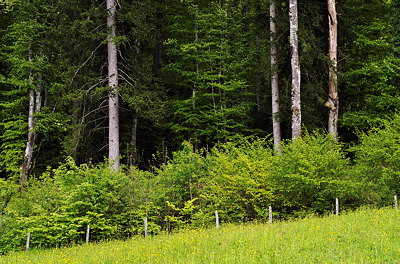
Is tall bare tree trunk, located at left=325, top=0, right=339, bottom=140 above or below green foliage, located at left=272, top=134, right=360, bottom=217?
above

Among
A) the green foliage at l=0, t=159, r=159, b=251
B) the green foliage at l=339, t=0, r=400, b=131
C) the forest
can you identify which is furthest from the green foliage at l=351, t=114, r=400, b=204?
the green foliage at l=0, t=159, r=159, b=251

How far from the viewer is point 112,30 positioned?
19.5m

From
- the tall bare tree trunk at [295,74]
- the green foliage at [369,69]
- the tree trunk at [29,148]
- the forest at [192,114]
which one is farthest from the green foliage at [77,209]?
the green foliage at [369,69]

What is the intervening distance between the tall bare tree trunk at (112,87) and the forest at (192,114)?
7cm

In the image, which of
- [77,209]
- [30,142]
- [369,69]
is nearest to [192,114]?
[30,142]

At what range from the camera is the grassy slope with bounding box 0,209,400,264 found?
7941mm

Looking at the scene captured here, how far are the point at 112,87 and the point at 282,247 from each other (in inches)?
519

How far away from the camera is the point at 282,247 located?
28.8 feet

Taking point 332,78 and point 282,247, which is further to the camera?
point 332,78

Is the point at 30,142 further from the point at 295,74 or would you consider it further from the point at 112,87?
the point at 295,74

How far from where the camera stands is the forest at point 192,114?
14.6 m

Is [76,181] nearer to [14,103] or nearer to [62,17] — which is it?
[62,17]

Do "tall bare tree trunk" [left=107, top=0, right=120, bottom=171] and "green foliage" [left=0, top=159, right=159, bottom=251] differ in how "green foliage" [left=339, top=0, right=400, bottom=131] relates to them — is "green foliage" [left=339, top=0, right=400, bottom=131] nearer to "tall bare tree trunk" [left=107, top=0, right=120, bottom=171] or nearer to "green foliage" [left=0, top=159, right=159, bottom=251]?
"tall bare tree trunk" [left=107, top=0, right=120, bottom=171]

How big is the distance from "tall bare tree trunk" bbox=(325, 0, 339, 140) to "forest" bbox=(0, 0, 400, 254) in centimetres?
6
